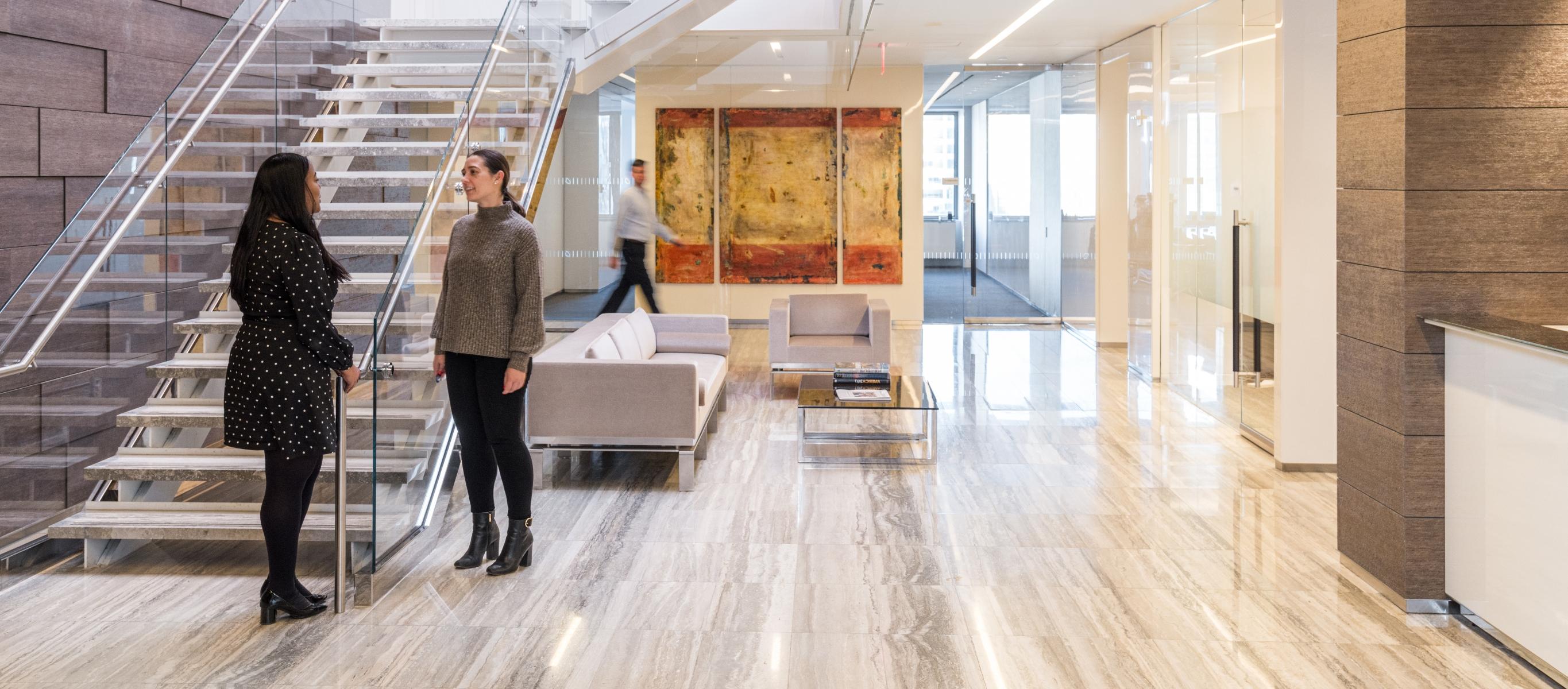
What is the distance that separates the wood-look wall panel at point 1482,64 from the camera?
3992 mm

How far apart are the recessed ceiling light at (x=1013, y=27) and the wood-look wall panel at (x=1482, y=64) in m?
5.21

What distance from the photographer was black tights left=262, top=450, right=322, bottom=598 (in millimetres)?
4023

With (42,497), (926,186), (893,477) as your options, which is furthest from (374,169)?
(926,186)

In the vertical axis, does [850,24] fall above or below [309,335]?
A: above

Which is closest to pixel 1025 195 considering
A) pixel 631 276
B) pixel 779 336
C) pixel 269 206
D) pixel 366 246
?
pixel 631 276

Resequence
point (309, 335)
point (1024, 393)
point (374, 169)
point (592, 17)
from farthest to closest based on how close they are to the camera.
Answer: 1. point (592, 17)
2. point (1024, 393)
3. point (374, 169)
4. point (309, 335)

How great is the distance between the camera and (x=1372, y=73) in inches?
167

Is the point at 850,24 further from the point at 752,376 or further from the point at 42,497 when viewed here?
the point at 42,497

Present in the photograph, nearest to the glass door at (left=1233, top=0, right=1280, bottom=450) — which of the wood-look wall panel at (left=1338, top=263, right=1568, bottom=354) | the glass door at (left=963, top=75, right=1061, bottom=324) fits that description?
the wood-look wall panel at (left=1338, top=263, right=1568, bottom=354)

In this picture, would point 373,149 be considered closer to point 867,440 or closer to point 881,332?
point 867,440

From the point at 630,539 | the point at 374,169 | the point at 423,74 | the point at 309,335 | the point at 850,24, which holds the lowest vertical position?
the point at 630,539

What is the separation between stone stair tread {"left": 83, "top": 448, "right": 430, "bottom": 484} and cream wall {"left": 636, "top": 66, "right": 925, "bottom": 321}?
26.7ft

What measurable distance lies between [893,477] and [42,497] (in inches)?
156

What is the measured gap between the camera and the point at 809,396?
7.20m
